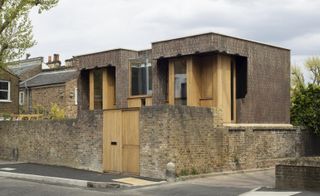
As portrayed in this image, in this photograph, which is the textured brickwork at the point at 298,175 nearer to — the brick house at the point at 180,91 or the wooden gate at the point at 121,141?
the brick house at the point at 180,91

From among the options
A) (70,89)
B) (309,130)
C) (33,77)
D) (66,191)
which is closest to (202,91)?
(309,130)

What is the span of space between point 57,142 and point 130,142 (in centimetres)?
505

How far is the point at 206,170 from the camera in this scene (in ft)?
64.1

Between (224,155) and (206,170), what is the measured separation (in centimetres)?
124

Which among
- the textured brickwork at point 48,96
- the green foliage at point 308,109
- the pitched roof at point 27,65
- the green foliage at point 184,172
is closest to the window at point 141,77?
the green foliage at point 184,172

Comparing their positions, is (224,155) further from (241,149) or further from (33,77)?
(33,77)

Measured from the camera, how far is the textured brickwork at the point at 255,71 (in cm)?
2170

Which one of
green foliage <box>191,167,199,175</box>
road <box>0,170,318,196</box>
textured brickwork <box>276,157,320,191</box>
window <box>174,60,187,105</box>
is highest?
window <box>174,60,187,105</box>

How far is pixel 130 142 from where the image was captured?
1966cm

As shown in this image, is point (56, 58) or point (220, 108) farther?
point (56, 58)

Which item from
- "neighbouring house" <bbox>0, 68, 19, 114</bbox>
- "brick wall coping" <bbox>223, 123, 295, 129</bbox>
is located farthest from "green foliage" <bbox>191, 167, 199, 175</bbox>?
"neighbouring house" <bbox>0, 68, 19, 114</bbox>

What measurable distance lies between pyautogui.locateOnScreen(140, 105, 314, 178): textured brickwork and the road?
40.7 inches

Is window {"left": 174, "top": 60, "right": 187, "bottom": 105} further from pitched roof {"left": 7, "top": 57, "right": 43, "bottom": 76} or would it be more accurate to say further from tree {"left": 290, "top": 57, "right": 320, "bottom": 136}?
pitched roof {"left": 7, "top": 57, "right": 43, "bottom": 76}

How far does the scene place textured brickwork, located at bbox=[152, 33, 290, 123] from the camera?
2170cm
